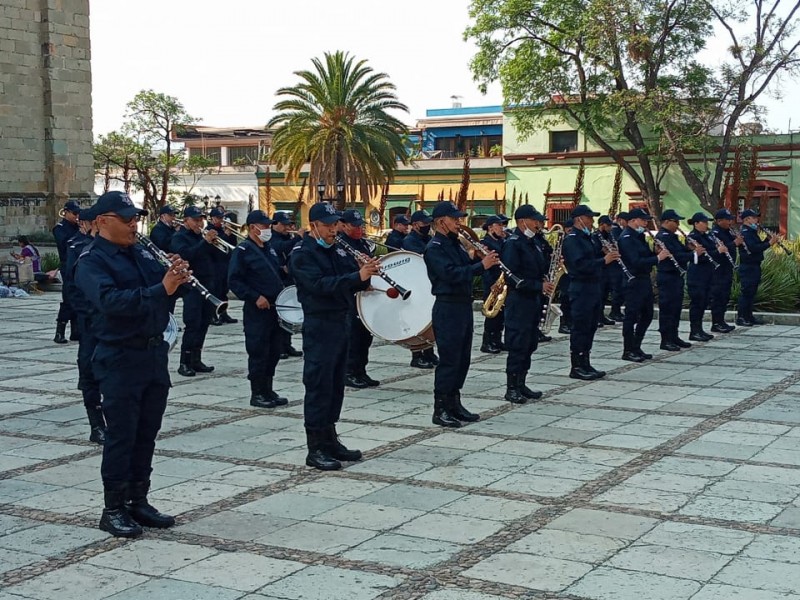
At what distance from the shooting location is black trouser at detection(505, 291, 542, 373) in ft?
33.0

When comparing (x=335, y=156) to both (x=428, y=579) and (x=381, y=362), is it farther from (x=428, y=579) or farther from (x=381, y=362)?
(x=428, y=579)

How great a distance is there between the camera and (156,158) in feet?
162

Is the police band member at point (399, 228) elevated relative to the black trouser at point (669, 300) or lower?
elevated

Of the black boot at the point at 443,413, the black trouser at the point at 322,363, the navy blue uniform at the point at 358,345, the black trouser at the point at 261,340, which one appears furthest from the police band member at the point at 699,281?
the black trouser at the point at 322,363

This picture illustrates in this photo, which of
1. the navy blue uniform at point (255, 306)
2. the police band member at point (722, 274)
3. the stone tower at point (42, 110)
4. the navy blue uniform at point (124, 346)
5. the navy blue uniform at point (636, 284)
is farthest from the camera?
the stone tower at point (42, 110)

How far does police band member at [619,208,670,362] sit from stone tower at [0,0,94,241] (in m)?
18.7

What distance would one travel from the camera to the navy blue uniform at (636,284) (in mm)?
12609

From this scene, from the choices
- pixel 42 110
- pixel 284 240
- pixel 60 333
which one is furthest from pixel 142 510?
pixel 42 110

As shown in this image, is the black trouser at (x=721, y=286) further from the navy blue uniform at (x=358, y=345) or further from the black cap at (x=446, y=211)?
the black cap at (x=446, y=211)

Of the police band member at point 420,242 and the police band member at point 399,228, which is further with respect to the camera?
the police band member at point 399,228

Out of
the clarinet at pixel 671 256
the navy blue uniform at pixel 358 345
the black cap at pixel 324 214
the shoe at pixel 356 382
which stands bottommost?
the shoe at pixel 356 382

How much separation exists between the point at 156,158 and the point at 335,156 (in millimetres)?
14247

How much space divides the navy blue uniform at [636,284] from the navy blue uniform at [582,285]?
1210mm

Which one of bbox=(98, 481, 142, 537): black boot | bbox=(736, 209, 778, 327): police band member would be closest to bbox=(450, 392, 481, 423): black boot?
bbox=(98, 481, 142, 537): black boot
